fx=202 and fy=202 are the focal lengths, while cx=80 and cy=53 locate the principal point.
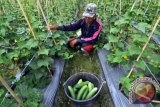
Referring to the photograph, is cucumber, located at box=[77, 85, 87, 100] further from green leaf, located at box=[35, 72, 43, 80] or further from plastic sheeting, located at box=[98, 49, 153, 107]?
green leaf, located at box=[35, 72, 43, 80]

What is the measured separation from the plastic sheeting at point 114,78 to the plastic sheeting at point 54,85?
0.82m

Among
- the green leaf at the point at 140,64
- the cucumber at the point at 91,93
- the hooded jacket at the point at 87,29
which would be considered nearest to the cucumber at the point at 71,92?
the cucumber at the point at 91,93

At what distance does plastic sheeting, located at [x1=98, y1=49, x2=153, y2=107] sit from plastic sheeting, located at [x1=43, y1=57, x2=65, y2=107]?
0.82m

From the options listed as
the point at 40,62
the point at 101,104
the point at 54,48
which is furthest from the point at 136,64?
the point at 54,48

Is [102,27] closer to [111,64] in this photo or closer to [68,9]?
[111,64]

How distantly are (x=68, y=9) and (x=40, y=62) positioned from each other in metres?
3.36

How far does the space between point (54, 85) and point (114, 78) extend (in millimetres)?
1036

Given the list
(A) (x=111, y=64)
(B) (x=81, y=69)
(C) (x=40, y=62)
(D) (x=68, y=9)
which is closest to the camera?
(C) (x=40, y=62)

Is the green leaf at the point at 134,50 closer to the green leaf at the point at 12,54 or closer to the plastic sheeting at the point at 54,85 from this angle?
the plastic sheeting at the point at 54,85

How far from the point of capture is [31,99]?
2701mm

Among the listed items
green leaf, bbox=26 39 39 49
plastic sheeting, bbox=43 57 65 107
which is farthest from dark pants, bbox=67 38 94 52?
green leaf, bbox=26 39 39 49

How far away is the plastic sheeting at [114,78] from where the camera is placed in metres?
2.97

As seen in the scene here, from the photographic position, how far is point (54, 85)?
11.2 feet

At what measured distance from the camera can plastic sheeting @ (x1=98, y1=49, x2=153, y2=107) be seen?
297 cm
